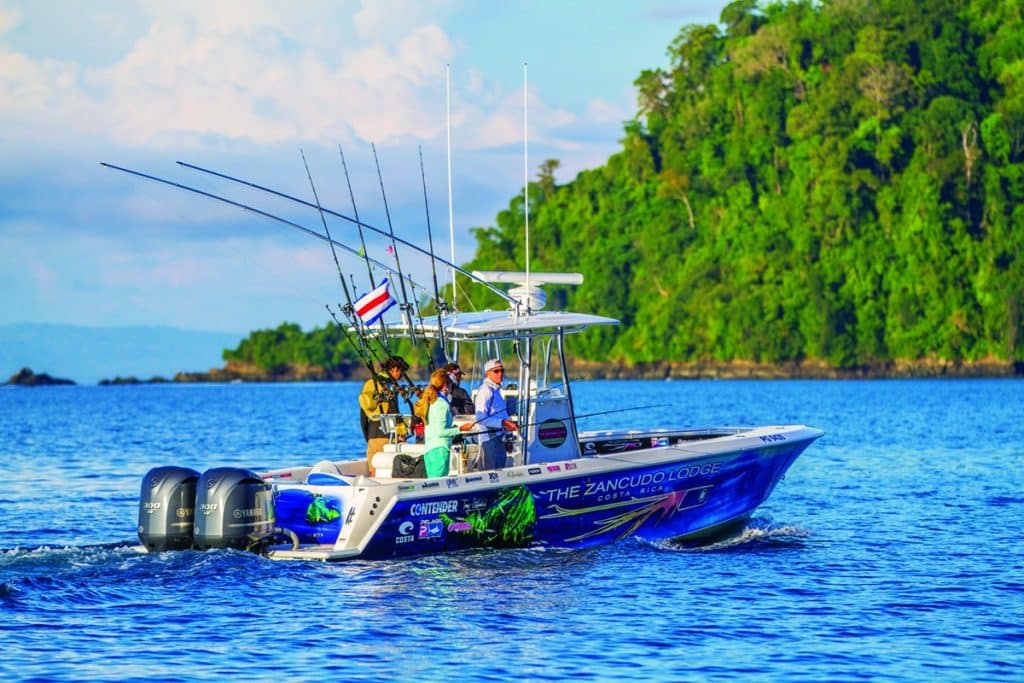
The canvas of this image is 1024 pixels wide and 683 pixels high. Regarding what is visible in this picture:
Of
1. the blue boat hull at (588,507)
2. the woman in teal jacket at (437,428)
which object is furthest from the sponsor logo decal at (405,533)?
the woman in teal jacket at (437,428)

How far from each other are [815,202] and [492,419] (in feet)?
342

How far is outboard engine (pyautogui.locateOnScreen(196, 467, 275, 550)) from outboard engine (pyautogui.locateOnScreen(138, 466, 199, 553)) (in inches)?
5.7

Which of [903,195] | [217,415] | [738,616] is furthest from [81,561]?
[903,195]

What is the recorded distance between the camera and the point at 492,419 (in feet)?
54.7

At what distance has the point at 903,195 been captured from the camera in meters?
114

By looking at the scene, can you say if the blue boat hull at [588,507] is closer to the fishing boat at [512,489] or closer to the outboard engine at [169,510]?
the fishing boat at [512,489]

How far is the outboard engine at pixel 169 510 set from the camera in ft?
48.6

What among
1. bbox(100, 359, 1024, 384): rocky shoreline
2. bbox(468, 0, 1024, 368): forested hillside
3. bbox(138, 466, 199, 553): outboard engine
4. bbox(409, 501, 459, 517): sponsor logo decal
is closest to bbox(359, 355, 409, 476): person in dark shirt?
bbox(409, 501, 459, 517): sponsor logo decal

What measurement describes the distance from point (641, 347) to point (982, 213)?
28.6m

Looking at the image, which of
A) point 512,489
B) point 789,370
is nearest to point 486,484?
point 512,489

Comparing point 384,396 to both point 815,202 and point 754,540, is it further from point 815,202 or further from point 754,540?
point 815,202

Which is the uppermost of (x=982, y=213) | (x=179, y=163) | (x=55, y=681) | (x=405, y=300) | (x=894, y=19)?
(x=894, y=19)

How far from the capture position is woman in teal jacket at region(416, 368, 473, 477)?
15.8 meters

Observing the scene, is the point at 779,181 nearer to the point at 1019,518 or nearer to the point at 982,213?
the point at 982,213
